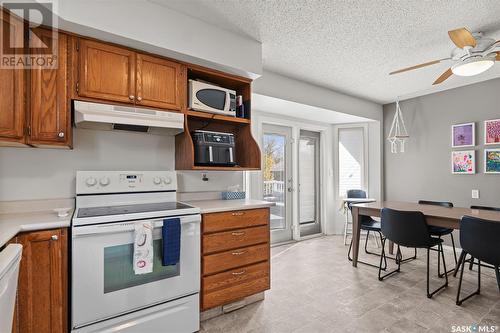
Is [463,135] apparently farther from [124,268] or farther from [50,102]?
[50,102]

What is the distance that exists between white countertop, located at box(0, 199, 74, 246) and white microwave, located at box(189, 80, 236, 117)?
1276 millimetres

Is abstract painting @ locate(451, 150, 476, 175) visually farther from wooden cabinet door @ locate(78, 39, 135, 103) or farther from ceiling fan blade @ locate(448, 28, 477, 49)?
wooden cabinet door @ locate(78, 39, 135, 103)

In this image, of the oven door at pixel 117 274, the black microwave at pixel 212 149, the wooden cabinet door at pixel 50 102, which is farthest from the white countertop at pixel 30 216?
the black microwave at pixel 212 149

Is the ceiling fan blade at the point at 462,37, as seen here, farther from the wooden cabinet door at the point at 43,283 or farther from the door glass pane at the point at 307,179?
the wooden cabinet door at the point at 43,283

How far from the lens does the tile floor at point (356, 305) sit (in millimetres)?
2005

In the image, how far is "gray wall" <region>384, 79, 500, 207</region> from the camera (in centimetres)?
354

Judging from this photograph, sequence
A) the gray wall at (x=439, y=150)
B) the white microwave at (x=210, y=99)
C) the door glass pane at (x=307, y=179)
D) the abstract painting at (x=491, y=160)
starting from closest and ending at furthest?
the white microwave at (x=210, y=99)
the abstract painting at (x=491, y=160)
the gray wall at (x=439, y=150)
the door glass pane at (x=307, y=179)

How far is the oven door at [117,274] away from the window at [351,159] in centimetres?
370

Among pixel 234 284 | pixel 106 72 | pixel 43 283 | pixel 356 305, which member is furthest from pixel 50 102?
pixel 356 305

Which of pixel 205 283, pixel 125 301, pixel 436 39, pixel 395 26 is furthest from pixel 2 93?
pixel 436 39

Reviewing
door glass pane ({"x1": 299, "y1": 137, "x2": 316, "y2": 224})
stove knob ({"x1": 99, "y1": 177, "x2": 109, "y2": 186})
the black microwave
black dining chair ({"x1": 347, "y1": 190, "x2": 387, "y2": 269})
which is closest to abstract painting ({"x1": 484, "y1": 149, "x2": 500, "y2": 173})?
black dining chair ({"x1": 347, "y1": 190, "x2": 387, "y2": 269})

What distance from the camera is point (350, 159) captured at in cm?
493

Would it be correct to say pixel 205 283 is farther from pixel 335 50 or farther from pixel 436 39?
pixel 436 39

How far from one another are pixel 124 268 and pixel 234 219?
88 centimetres
